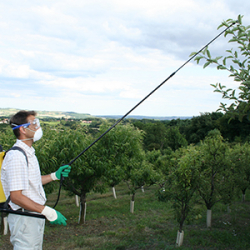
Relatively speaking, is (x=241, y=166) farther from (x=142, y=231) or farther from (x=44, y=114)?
(x=44, y=114)

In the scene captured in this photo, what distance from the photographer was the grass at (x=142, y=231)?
11148 millimetres

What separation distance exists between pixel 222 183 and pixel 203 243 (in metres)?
4.49

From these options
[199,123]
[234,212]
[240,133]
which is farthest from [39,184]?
[199,123]

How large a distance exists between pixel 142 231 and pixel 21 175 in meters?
12.2

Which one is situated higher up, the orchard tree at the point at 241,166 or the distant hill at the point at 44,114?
the distant hill at the point at 44,114

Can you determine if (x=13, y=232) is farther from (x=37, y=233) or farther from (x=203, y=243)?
(x=203, y=243)

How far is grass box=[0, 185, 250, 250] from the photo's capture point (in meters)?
11.1

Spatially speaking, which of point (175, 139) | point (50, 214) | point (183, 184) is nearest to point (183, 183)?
point (183, 184)

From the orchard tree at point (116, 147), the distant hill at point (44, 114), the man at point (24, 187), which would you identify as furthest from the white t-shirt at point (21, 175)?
the orchard tree at point (116, 147)

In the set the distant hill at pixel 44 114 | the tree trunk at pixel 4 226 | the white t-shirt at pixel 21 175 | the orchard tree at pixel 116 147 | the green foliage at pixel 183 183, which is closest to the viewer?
the white t-shirt at pixel 21 175

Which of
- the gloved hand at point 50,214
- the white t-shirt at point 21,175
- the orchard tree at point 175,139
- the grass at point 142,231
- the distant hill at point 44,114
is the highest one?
the distant hill at point 44,114

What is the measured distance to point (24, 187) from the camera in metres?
3.06

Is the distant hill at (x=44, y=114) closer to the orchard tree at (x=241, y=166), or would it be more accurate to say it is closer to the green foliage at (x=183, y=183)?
the green foliage at (x=183, y=183)

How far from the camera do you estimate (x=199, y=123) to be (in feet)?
203
